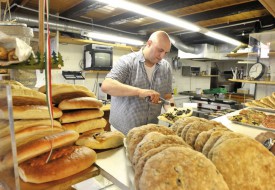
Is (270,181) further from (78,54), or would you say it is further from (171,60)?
(171,60)

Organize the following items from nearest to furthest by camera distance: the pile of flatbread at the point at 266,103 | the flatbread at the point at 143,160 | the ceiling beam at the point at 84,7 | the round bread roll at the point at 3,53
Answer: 1. the flatbread at the point at 143,160
2. the round bread roll at the point at 3,53
3. the pile of flatbread at the point at 266,103
4. the ceiling beam at the point at 84,7

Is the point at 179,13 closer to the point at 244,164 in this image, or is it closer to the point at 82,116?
the point at 82,116

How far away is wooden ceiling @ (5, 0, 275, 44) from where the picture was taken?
3.20 metres

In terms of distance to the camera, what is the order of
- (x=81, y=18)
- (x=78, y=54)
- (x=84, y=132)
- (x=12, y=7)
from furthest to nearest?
(x=78, y=54) < (x=81, y=18) < (x=12, y=7) < (x=84, y=132)

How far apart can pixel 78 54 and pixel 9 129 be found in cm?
469

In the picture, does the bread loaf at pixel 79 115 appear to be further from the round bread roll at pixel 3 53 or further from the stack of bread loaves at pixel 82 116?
the round bread roll at pixel 3 53

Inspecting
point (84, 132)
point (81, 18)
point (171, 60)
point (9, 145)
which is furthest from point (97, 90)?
point (9, 145)

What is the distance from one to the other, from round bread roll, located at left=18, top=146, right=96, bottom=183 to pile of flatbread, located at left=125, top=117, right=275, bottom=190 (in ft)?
0.78

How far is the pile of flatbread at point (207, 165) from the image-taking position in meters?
0.54

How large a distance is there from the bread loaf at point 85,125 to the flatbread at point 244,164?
0.62 meters

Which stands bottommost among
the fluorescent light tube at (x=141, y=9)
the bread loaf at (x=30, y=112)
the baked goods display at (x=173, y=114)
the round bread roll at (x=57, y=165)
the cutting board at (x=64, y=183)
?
the baked goods display at (x=173, y=114)

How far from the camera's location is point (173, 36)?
5.64 metres

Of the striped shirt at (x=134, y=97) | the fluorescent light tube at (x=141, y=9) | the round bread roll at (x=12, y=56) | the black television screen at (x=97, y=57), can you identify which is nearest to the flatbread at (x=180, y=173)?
the round bread roll at (x=12, y=56)

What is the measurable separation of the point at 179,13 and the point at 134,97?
8.19ft
